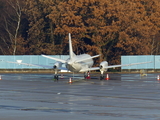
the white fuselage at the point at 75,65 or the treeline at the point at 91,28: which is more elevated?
the treeline at the point at 91,28

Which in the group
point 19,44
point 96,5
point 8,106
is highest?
point 96,5

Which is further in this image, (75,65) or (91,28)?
(91,28)

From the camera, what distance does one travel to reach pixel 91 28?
248 ft

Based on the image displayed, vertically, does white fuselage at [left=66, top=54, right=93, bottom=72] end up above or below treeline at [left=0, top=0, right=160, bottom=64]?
below

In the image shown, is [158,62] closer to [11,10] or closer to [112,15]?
[112,15]

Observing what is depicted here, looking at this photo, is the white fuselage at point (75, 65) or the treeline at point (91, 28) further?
the treeline at point (91, 28)

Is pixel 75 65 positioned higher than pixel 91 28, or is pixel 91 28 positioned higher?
pixel 91 28

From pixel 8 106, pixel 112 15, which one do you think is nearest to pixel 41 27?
pixel 112 15

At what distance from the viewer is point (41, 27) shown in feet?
274

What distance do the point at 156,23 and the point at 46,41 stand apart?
78.2ft

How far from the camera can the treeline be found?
250 ft

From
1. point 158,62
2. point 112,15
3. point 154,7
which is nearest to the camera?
point 158,62

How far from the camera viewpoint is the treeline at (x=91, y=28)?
250ft

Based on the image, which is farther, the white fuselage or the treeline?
the treeline
